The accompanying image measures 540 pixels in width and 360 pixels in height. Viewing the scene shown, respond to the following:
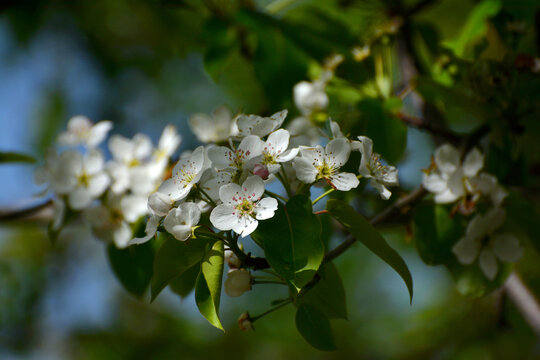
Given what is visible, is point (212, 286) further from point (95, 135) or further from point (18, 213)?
point (18, 213)

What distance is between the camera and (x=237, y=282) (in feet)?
2.66

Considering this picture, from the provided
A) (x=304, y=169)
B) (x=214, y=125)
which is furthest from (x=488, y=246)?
(x=214, y=125)

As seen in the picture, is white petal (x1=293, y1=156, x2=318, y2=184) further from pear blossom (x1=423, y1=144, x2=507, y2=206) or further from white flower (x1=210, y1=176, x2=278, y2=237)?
pear blossom (x1=423, y1=144, x2=507, y2=206)

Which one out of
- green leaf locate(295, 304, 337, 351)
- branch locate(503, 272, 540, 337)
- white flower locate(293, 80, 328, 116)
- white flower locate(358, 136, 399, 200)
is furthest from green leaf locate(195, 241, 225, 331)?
branch locate(503, 272, 540, 337)

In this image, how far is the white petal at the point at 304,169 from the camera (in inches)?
30.4

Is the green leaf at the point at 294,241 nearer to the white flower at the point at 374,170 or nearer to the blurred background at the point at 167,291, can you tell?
the white flower at the point at 374,170

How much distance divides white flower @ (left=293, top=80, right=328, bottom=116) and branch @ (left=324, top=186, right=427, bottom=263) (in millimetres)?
377

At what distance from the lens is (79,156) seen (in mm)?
1329

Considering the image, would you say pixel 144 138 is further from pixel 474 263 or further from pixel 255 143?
pixel 474 263

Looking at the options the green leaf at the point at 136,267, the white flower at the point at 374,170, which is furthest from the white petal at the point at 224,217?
the green leaf at the point at 136,267

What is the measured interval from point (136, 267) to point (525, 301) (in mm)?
966

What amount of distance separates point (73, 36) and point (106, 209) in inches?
79.2

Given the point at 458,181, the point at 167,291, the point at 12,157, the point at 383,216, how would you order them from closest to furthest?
the point at 383,216 → the point at 458,181 → the point at 12,157 → the point at 167,291

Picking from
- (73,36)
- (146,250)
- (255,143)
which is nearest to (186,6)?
(146,250)
